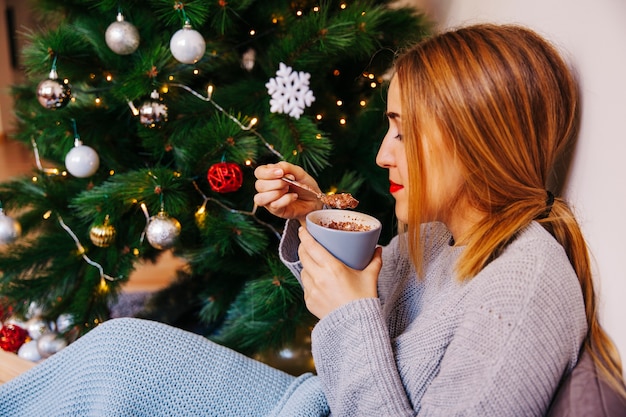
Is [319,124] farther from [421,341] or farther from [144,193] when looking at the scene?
[421,341]

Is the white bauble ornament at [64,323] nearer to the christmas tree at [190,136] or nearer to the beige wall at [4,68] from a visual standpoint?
the christmas tree at [190,136]

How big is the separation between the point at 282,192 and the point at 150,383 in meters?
0.38

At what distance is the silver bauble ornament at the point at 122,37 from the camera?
1.08 m

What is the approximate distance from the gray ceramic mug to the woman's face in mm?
66

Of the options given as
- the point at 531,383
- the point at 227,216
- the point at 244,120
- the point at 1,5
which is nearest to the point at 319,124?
the point at 244,120

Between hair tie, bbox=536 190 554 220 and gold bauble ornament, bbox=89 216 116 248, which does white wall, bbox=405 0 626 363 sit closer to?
hair tie, bbox=536 190 554 220

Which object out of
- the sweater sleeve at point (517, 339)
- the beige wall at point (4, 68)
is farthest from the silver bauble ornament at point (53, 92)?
the beige wall at point (4, 68)

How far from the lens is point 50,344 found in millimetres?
1331

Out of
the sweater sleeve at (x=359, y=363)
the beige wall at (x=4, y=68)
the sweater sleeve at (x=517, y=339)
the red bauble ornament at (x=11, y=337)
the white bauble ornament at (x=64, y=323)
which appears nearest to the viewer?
the sweater sleeve at (x=517, y=339)

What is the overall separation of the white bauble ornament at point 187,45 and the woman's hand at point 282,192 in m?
0.28

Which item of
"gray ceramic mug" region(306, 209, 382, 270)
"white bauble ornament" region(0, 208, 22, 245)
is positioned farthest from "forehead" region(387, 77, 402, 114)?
"white bauble ornament" region(0, 208, 22, 245)

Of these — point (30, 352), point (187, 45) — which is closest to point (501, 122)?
point (187, 45)

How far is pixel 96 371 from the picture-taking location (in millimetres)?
847

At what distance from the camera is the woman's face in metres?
0.75
